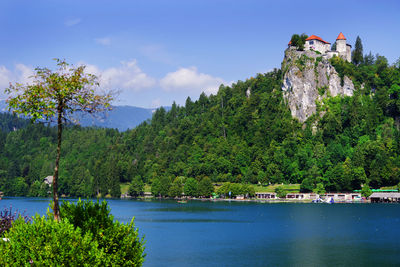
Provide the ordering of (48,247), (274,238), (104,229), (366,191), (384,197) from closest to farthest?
(48,247)
(104,229)
(274,238)
(384,197)
(366,191)

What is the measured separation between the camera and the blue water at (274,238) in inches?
2889

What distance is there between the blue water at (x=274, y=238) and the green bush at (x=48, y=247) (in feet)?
88.5

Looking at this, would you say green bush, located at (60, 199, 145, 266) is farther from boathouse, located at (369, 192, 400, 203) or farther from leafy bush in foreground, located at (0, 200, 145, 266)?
boathouse, located at (369, 192, 400, 203)

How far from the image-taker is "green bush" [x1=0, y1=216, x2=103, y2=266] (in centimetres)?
2772

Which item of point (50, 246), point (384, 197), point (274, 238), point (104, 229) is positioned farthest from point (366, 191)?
point (50, 246)

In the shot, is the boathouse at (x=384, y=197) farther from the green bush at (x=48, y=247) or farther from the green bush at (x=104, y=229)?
the green bush at (x=48, y=247)

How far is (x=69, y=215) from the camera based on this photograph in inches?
1256

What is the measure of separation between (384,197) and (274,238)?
108 metres

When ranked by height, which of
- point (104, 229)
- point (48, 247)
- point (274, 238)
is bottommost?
point (274, 238)

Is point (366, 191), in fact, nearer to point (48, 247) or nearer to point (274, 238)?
point (274, 238)

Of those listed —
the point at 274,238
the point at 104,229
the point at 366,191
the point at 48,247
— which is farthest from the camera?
the point at 366,191

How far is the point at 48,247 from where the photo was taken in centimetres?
2766

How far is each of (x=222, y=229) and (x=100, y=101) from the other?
272 ft

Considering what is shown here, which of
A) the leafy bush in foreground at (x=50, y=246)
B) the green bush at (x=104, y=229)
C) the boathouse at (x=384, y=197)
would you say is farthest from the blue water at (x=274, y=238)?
the boathouse at (x=384, y=197)
